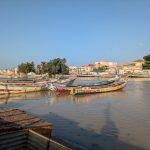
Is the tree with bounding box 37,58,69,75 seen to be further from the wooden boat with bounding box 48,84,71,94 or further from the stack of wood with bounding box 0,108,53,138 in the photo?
the stack of wood with bounding box 0,108,53,138

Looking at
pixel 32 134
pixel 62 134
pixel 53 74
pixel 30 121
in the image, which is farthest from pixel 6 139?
pixel 53 74

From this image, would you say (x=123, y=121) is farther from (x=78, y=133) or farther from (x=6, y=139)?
(x=6, y=139)

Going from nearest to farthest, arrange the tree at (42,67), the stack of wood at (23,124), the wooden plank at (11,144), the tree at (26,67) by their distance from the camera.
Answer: the wooden plank at (11,144)
the stack of wood at (23,124)
the tree at (42,67)
the tree at (26,67)

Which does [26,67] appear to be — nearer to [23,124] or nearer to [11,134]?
[23,124]

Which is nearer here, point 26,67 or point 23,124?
point 23,124

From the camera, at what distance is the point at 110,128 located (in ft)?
46.5

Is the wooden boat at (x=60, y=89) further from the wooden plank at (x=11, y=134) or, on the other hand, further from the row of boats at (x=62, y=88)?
the wooden plank at (x=11, y=134)

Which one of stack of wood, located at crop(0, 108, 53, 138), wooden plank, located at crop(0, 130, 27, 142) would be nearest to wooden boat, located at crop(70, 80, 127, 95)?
stack of wood, located at crop(0, 108, 53, 138)

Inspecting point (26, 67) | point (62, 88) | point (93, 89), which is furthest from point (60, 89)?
point (26, 67)

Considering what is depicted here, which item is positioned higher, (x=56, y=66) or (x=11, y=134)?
(x=56, y=66)

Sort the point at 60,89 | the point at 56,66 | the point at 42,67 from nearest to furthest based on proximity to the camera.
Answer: the point at 60,89 < the point at 56,66 < the point at 42,67

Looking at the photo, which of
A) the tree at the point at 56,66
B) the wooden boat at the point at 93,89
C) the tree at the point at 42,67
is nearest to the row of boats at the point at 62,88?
the wooden boat at the point at 93,89

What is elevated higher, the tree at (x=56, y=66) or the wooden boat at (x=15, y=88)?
the tree at (x=56, y=66)

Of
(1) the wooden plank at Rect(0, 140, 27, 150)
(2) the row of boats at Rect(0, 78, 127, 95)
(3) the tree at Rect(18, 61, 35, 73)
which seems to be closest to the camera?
(1) the wooden plank at Rect(0, 140, 27, 150)
